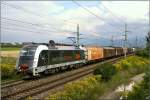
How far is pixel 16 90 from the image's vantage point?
22.0m

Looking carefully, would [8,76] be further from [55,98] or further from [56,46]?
[55,98]

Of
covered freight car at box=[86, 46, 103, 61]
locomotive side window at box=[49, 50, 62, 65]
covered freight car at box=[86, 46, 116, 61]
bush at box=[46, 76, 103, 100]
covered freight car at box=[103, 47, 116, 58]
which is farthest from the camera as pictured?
covered freight car at box=[103, 47, 116, 58]

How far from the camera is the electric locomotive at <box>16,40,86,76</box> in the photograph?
28.0 metres

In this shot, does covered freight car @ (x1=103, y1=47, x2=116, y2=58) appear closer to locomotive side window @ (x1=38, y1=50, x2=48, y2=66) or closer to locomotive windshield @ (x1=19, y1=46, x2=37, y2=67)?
locomotive side window @ (x1=38, y1=50, x2=48, y2=66)

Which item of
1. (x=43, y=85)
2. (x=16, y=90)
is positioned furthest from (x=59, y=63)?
(x=16, y=90)

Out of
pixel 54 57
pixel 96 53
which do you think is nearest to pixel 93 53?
pixel 96 53

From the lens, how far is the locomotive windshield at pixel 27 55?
92.2ft

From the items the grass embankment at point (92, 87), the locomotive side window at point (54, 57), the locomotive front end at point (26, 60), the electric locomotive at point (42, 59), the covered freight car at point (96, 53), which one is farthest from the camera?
the covered freight car at point (96, 53)

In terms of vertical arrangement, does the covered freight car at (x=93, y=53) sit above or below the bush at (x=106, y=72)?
above

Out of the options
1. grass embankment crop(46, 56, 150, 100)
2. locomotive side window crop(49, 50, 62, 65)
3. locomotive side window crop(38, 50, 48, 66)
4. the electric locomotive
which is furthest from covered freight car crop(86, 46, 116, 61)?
grass embankment crop(46, 56, 150, 100)

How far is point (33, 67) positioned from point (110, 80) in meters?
6.70

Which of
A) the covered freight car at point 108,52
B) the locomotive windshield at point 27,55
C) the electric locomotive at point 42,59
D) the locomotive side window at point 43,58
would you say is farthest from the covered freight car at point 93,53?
the locomotive windshield at point 27,55

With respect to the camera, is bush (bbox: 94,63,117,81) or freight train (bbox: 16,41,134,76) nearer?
freight train (bbox: 16,41,134,76)

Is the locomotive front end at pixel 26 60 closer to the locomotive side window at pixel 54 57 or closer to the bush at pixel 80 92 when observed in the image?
the locomotive side window at pixel 54 57
